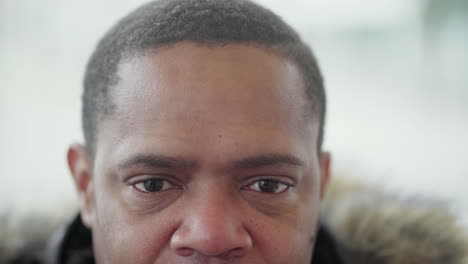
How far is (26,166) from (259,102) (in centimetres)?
130

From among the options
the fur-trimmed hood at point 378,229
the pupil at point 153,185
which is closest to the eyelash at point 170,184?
Result: the pupil at point 153,185

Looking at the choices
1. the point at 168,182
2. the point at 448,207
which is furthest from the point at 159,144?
the point at 448,207

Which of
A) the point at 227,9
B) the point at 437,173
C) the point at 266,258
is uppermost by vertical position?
the point at 437,173

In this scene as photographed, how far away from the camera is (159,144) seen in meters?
0.85

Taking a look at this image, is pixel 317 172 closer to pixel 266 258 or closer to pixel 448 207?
pixel 266 258

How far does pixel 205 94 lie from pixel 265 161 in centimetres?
15

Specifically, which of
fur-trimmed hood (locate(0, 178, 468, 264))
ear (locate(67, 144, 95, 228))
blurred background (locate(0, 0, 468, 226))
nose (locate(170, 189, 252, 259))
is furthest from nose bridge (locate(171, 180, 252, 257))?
blurred background (locate(0, 0, 468, 226))

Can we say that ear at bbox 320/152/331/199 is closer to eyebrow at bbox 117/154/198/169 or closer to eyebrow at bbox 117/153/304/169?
eyebrow at bbox 117/153/304/169

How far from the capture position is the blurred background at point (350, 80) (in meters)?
1.85

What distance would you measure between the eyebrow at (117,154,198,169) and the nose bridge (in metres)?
0.05

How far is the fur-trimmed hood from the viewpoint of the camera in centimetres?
116

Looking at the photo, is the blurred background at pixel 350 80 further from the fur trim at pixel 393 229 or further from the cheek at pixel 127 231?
the cheek at pixel 127 231

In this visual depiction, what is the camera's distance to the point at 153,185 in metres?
0.89

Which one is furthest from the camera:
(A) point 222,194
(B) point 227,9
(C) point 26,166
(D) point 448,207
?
(C) point 26,166
